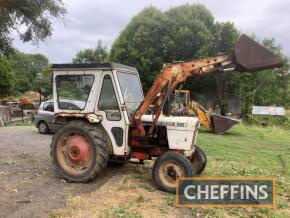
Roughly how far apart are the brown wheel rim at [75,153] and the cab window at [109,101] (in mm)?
727

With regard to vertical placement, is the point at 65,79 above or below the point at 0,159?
above

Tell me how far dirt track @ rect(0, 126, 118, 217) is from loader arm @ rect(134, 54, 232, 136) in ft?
6.39

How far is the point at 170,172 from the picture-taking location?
745 centimetres

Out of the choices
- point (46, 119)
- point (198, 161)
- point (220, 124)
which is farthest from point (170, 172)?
point (220, 124)

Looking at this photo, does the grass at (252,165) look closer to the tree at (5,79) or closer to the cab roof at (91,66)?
the cab roof at (91,66)

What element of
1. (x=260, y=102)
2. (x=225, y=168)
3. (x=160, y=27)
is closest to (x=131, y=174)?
(x=225, y=168)

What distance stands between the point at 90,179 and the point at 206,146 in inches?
269

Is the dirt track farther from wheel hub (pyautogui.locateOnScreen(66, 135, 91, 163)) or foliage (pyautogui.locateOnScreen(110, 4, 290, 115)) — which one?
foliage (pyautogui.locateOnScreen(110, 4, 290, 115))

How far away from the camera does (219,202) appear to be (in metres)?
6.74

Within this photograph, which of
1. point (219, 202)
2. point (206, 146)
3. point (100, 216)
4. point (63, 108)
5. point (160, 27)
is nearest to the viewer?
point (100, 216)

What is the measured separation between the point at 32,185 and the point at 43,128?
10.5 meters

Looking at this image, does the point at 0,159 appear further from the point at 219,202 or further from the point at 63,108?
the point at 219,202

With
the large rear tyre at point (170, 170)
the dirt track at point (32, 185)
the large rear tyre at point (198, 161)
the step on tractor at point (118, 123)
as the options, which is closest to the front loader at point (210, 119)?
the dirt track at point (32, 185)

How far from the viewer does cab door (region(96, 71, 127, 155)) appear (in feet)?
26.7
